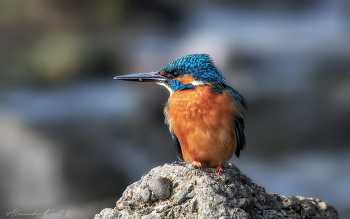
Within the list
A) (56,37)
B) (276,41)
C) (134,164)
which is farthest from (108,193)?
(276,41)

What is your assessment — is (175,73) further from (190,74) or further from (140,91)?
(140,91)

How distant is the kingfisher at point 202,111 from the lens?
2.03 m

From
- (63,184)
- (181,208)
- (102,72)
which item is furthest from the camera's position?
(102,72)

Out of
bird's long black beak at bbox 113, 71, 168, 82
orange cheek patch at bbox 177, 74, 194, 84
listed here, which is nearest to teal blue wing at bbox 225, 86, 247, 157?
orange cheek patch at bbox 177, 74, 194, 84

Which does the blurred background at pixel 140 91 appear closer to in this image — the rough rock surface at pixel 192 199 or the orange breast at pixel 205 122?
the orange breast at pixel 205 122

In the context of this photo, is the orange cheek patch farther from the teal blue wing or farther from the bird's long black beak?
the teal blue wing

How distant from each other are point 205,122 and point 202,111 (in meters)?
0.08

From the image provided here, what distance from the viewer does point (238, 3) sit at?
466 cm

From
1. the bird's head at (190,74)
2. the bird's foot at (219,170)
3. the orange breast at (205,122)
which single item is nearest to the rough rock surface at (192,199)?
the bird's foot at (219,170)

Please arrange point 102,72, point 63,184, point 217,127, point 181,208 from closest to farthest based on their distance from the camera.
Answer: point 181,208, point 217,127, point 63,184, point 102,72

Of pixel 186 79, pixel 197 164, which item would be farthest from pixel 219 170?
pixel 186 79

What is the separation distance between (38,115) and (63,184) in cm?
115

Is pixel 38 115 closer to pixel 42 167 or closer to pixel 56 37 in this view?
pixel 42 167

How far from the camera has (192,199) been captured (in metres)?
1.72
